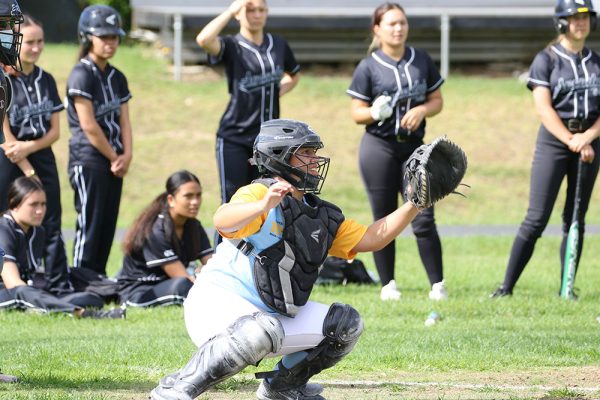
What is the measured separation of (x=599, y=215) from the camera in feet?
54.4

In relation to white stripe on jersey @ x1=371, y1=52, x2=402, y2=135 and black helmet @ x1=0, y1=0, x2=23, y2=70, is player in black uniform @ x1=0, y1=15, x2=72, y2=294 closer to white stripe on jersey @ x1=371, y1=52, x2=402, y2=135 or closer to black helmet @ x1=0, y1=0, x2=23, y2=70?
white stripe on jersey @ x1=371, y1=52, x2=402, y2=135

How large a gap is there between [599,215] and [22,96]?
970cm

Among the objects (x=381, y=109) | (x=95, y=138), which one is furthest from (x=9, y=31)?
(x=381, y=109)

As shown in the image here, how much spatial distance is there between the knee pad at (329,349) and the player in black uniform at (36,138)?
13.9ft

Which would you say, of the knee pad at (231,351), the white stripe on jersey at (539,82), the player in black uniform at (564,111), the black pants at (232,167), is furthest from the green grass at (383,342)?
the white stripe on jersey at (539,82)

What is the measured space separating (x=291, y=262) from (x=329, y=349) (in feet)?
1.63

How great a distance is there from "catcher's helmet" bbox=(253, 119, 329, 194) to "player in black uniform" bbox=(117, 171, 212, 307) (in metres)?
3.67

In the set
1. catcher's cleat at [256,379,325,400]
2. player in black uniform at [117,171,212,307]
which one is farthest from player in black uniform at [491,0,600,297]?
catcher's cleat at [256,379,325,400]

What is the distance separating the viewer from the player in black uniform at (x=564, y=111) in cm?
→ 947

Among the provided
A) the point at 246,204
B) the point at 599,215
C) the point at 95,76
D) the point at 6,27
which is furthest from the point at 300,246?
the point at 599,215

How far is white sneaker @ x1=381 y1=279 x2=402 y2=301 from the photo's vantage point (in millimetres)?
9688

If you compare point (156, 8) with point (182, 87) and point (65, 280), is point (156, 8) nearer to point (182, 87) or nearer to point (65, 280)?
point (182, 87)

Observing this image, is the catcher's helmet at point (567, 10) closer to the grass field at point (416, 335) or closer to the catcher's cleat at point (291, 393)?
the grass field at point (416, 335)

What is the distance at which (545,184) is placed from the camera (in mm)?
9555
